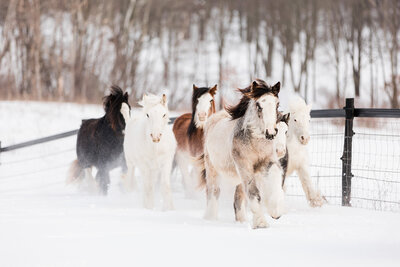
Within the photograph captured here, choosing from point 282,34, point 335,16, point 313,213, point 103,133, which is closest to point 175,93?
point 282,34

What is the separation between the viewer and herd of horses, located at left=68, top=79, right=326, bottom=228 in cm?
498

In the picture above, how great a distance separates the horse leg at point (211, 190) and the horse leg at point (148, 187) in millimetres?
1183

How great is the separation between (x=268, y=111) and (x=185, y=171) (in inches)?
156

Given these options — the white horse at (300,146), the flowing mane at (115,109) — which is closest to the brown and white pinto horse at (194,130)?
the flowing mane at (115,109)

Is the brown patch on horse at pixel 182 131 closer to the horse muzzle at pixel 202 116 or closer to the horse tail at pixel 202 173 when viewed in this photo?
the horse muzzle at pixel 202 116

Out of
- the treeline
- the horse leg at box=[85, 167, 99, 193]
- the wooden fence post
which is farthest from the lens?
the treeline

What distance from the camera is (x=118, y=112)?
27.4 feet

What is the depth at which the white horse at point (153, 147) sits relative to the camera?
662 cm

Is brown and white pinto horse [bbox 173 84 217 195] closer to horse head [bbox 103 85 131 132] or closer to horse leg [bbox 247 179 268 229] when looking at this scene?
horse head [bbox 103 85 131 132]

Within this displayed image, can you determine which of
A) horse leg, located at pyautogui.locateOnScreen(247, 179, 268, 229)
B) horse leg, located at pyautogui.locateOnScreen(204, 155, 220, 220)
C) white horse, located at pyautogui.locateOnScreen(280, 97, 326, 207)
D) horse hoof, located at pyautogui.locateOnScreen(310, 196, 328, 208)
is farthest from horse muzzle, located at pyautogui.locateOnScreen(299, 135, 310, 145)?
horse leg, located at pyautogui.locateOnScreen(247, 179, 268, 229)

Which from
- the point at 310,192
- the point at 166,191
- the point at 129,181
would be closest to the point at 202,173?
the point at 166,191

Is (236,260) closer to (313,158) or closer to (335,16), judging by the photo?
(313,158)

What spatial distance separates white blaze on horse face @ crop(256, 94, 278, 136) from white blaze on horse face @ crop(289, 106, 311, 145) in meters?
1.29

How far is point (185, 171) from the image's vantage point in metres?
8.52
